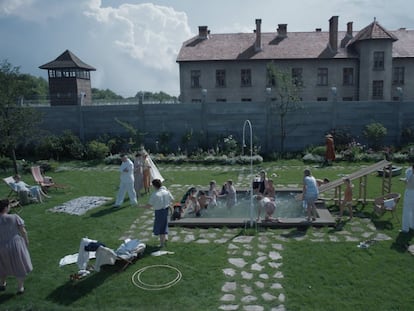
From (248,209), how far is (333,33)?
25.0 meters

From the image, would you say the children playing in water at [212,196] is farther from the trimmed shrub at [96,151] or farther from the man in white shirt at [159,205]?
the trimmed shrub at [96,151]

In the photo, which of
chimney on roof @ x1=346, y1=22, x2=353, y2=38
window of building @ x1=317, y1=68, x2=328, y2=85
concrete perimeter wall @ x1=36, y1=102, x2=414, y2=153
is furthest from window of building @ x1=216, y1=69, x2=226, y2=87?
concrete perimeter wall @ x1=36, y1=102, x2=414, y2=153

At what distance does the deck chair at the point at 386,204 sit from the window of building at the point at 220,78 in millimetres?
23941

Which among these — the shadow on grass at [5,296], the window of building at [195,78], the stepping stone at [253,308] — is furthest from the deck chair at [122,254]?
the window of building at [195,78]

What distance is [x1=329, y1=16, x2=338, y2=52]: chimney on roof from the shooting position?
31.6 metres

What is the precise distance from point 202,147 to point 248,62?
13.7 meters

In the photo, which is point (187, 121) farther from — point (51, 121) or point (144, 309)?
point (144, 309)

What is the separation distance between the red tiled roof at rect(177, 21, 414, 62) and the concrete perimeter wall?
1188 cm

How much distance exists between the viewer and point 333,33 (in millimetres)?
31828

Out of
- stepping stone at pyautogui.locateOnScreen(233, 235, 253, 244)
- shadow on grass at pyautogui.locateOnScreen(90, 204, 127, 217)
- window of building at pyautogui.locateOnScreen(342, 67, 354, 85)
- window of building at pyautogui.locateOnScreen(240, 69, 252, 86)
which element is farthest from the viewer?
window of building at pyautogui.locateOnScreen(240, 69, 252, 86)

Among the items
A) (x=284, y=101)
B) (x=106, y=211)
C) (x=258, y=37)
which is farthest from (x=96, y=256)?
(x=258, y=37)

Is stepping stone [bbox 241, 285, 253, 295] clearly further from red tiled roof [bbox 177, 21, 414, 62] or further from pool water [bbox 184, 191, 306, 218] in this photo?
red tiled roof [bbox 177, 21, 414, 62]

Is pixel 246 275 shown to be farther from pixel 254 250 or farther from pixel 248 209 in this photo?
pixel 248 209

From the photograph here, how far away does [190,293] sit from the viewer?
257 inches
